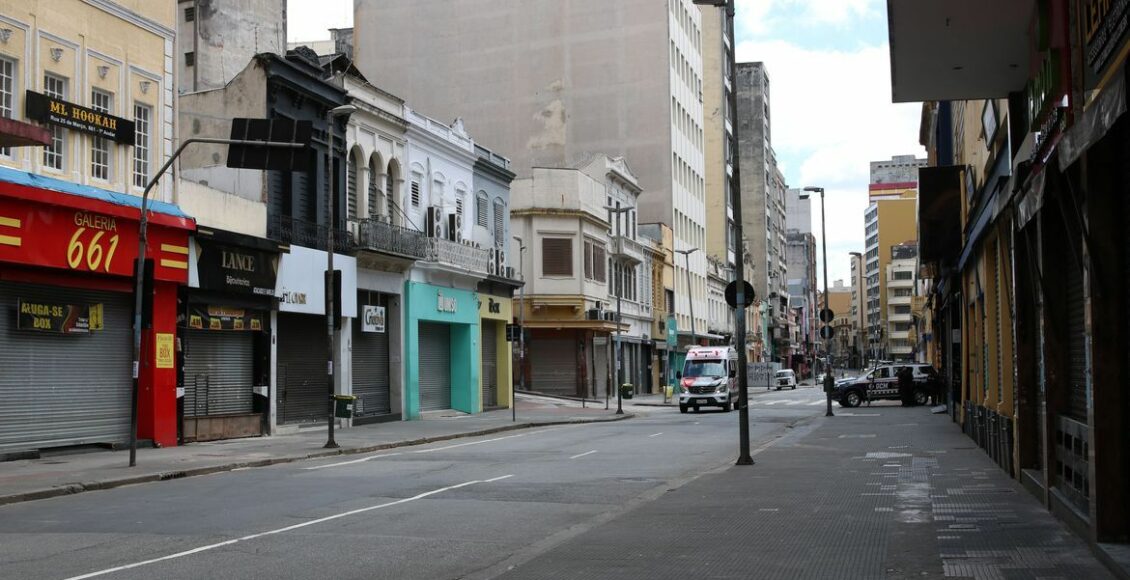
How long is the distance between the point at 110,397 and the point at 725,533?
1729 cm

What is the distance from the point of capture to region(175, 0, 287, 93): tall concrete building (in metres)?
34.0

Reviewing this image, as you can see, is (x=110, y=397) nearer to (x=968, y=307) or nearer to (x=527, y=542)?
A: (x=527, y=542)

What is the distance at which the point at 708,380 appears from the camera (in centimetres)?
4647

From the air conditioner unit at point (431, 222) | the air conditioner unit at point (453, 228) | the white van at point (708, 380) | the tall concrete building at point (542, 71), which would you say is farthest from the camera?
the tall concrete building at point (542, 71)

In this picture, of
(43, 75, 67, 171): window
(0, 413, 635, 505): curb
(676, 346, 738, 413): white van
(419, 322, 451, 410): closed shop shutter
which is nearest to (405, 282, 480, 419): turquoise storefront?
(419, 322, 451, 410): closed shop shutter

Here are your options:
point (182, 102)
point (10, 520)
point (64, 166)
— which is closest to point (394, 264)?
point (182, 102)

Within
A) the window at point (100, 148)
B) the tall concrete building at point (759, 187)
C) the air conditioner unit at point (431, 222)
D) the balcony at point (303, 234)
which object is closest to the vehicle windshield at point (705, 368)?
the air conditioner unit at point (431, 222)

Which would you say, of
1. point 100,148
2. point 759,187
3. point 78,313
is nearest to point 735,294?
point 78,313

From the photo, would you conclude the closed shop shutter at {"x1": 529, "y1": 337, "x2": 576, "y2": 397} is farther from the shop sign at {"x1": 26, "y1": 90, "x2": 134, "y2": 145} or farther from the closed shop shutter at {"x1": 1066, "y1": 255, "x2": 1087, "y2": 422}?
the closed shop shutter at {"x1": 1066, "y1": 255, "x2": 1087, "y2": 422}

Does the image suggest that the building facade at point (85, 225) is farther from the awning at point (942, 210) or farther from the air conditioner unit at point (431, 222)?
the awning at point (942, 210)

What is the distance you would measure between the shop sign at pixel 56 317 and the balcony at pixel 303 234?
21.9 ft

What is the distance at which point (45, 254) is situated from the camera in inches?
863

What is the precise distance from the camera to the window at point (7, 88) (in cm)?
2145

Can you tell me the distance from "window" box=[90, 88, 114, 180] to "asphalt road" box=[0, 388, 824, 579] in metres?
7.66
